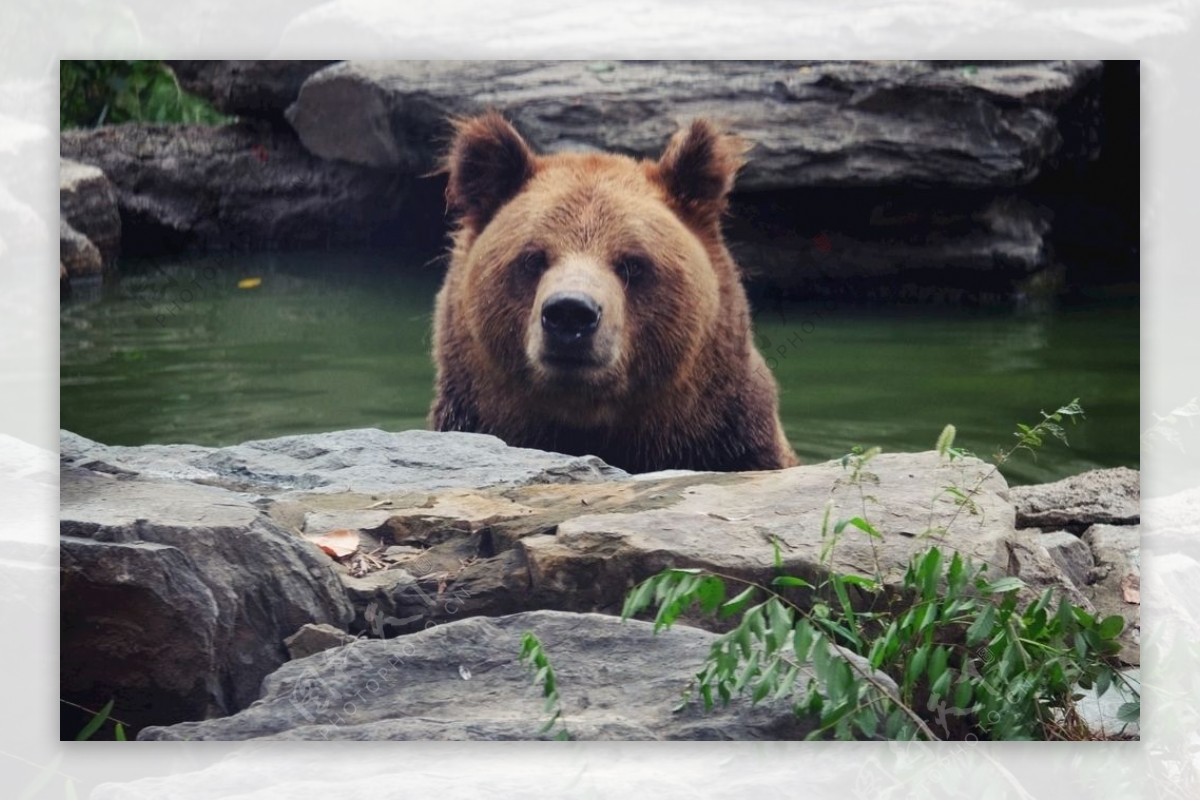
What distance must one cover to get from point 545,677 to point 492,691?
0.20m

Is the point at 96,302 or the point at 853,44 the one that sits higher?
the point at 853,44

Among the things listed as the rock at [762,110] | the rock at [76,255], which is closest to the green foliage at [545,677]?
the rock at [762,110]

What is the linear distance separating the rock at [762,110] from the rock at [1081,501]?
0.83 meters

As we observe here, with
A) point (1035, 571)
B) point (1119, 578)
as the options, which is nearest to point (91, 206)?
point (1035, 571)

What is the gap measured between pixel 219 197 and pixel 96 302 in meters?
0.53

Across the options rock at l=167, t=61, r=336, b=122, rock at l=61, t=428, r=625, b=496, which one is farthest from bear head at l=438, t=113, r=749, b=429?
rock at l=167, t=61, r=336, b=122

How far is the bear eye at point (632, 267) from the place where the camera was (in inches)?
152

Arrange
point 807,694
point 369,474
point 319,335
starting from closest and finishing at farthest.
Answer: point 807,694, point 369,474, point 319,335

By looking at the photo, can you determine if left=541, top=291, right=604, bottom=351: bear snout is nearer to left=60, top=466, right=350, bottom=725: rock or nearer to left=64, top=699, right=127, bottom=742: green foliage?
left=60, top=466, right=350, bottom=725: rock

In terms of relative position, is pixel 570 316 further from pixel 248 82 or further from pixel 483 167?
pixel 248 82

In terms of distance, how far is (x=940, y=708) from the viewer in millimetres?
3443

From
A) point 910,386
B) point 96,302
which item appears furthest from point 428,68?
point 910,386

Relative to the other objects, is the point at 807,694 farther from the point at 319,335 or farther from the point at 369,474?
the point at 319,335

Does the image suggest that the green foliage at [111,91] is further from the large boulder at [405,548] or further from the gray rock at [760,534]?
the gray rock at [760,534]
